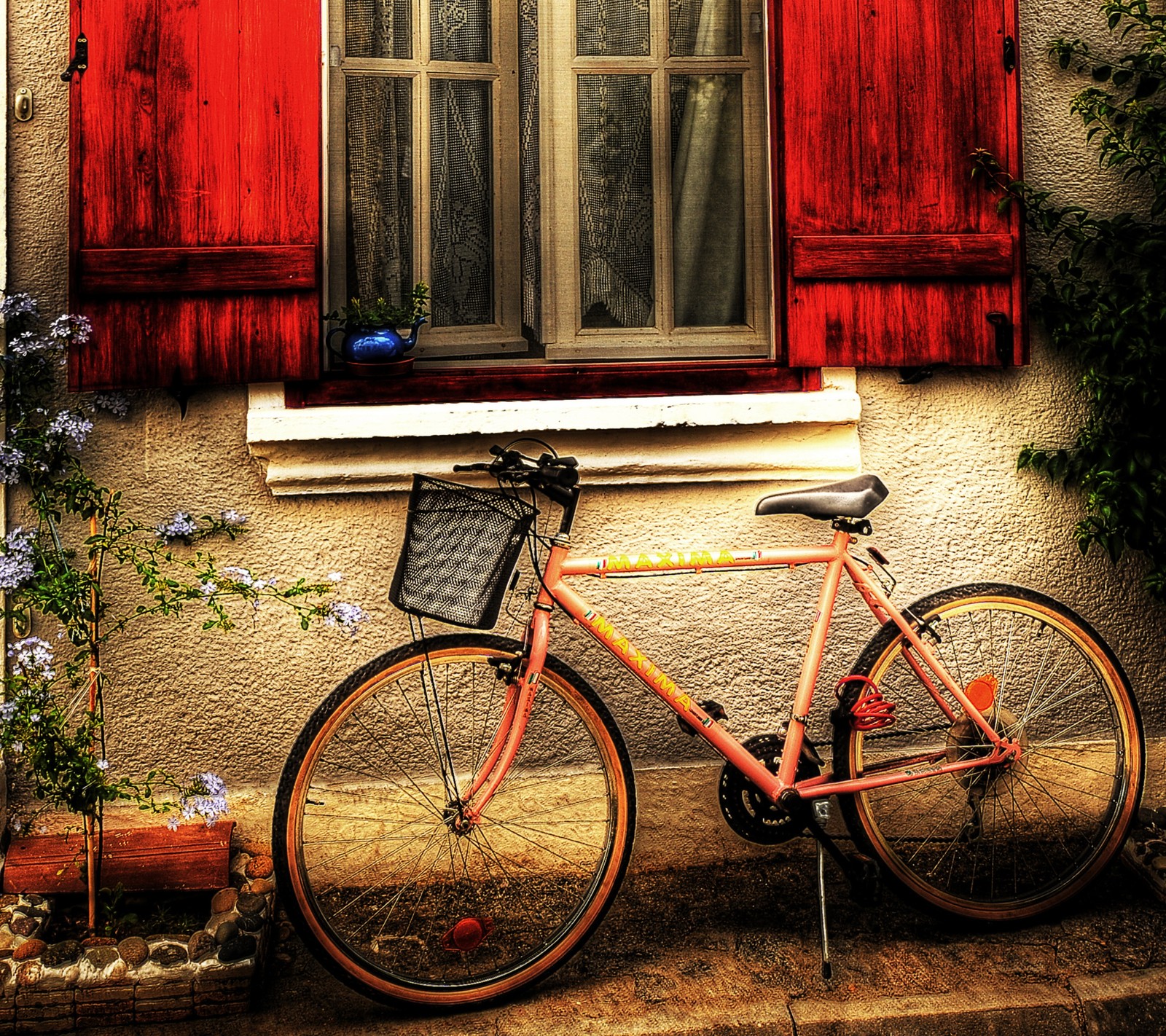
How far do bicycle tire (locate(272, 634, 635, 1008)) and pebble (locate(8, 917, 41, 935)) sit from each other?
67 centimetres

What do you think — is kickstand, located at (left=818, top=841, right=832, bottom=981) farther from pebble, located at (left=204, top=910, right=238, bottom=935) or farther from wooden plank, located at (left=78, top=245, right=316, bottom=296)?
wooden plank, located at (left=78, top=245, right=316, bottom=296)

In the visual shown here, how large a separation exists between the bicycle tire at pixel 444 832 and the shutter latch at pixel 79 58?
1714 millimetres

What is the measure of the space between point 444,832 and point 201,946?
0.67 metres

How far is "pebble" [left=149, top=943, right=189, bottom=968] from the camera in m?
2.93

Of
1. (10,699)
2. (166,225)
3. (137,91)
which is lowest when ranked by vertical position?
(10,699)

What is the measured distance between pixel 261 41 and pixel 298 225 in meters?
0.49

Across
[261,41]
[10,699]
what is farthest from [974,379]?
[10,699]

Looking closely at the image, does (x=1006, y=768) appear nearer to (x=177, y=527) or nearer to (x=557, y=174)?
(x=557, y=174)

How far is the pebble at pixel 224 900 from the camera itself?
10.3ft

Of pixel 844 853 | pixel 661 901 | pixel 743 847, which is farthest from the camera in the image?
pixel 743 847

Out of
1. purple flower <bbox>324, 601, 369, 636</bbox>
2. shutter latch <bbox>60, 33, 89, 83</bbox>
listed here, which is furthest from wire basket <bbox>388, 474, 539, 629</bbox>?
shutter latch <bbox>60, 33, 89, 83</bbox>

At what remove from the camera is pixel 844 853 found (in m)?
3.16

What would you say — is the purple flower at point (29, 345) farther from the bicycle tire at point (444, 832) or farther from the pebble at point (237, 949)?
the pebble at point (237, 949)

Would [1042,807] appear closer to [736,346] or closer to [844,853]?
[844,853]
